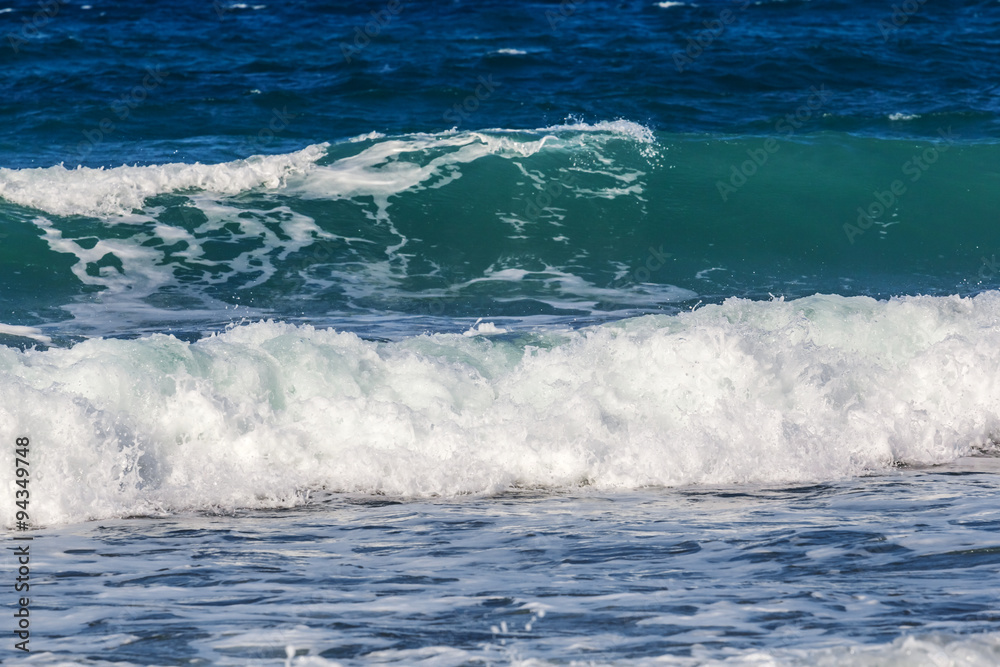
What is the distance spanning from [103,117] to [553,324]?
11.2m

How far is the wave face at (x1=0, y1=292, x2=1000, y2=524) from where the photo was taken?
22.0 ft

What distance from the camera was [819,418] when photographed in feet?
25.1

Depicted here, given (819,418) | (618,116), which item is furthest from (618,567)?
(618,116)

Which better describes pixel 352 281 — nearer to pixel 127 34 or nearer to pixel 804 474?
pixel 804 474
